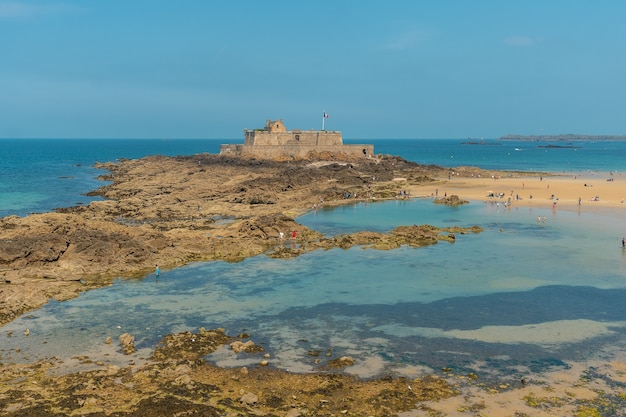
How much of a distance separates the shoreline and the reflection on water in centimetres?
121

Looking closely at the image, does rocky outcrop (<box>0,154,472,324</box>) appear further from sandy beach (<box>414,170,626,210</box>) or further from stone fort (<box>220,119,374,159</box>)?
stone fort (<box>220,119,374,159</box>)

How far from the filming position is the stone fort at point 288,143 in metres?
83.8

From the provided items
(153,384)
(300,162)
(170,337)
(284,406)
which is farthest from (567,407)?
(300,162)

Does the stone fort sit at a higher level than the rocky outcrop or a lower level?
higher

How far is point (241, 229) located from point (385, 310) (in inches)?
619

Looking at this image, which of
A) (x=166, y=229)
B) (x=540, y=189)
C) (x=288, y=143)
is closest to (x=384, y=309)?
(x=166, y=229)

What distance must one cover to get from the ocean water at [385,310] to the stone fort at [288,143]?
5285 cm

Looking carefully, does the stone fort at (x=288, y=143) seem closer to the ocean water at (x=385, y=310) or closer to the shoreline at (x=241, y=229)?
the shoreline at (x=241, y=229)

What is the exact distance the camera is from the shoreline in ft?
46.5

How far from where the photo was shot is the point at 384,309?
2150 centimetres

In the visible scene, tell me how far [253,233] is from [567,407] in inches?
919

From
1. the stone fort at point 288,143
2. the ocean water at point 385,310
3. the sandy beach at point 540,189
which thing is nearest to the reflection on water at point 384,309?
the ocean water at point 385,310

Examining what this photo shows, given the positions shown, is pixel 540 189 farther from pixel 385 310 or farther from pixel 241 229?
pixel 385 310

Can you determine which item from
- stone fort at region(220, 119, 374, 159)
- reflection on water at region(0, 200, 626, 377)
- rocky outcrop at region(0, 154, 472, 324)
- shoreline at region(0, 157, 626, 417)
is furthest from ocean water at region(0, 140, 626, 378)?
stone fort at region(220, 119, 374, 159)
